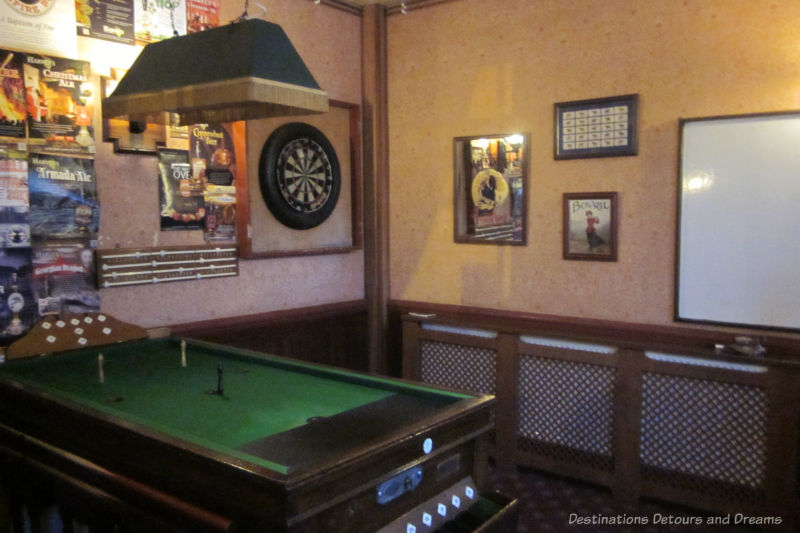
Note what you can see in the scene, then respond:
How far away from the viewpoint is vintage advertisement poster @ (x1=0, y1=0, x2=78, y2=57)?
10.5 feet

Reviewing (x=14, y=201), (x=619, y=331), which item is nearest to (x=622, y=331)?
(x=619, y=331)

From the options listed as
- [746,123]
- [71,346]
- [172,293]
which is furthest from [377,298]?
[746,123]

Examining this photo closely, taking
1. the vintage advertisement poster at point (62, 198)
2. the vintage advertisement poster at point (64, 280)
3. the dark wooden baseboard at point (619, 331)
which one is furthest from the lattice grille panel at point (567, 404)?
the vintage advertisement poster at point (62, 198)

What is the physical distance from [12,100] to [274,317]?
2.05 m

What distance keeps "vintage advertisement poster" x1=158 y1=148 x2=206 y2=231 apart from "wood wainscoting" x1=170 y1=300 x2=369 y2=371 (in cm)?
64

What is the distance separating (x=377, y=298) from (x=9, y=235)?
8.85 feet

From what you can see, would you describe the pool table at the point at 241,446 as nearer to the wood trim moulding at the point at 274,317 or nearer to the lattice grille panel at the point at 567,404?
the wood trim moulding at the point at 274,317

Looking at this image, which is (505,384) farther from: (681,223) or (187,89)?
(187,89)

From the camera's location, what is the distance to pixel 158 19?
3.81m

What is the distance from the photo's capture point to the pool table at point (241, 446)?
1844 millimetres

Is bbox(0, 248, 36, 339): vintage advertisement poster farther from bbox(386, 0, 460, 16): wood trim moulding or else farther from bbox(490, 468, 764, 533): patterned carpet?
bbox(386, 0, 460, 16): wood trim moulding

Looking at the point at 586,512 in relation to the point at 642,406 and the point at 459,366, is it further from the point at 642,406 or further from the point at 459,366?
the point at 459,366

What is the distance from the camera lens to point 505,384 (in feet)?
13.4

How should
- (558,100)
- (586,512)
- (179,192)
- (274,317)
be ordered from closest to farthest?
1. (586,512)
2. (179,192)
3. (558,100)
4. (274,317)
